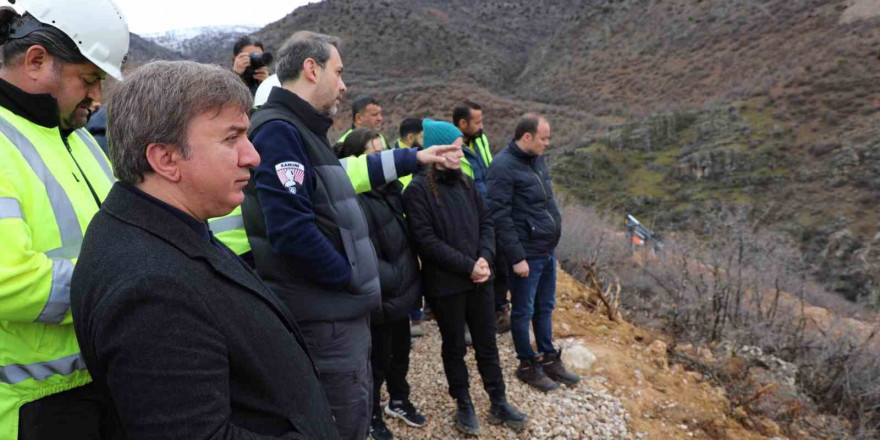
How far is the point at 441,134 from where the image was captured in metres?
3.17

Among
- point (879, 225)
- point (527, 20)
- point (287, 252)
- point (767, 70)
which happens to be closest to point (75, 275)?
point (287, 252)

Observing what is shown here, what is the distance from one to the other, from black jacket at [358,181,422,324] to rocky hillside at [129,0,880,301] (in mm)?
10100

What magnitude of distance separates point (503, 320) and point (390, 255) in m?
2.26

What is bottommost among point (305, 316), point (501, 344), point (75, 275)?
point (501, 344)

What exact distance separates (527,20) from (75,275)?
5465cm

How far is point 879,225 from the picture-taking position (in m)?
12.6

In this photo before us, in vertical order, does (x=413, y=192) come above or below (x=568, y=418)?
above

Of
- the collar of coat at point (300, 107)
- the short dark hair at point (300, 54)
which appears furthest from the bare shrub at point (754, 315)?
the short dark hair at point (300, 54)

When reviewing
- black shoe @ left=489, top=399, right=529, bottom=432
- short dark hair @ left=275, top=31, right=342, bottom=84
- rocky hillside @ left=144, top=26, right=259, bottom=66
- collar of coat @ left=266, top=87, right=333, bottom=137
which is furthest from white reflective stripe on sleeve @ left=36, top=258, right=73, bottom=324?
rocky hillside @ left=144, top=26, right=259, bottom=66

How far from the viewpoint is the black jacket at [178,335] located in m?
0.95

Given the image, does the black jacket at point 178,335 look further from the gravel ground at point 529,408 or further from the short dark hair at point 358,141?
the gravel ground at point 529,408

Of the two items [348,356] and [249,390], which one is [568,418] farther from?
[249,390]

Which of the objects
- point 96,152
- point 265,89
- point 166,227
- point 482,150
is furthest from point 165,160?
point 482,150

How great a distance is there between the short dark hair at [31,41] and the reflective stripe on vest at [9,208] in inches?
17.0
